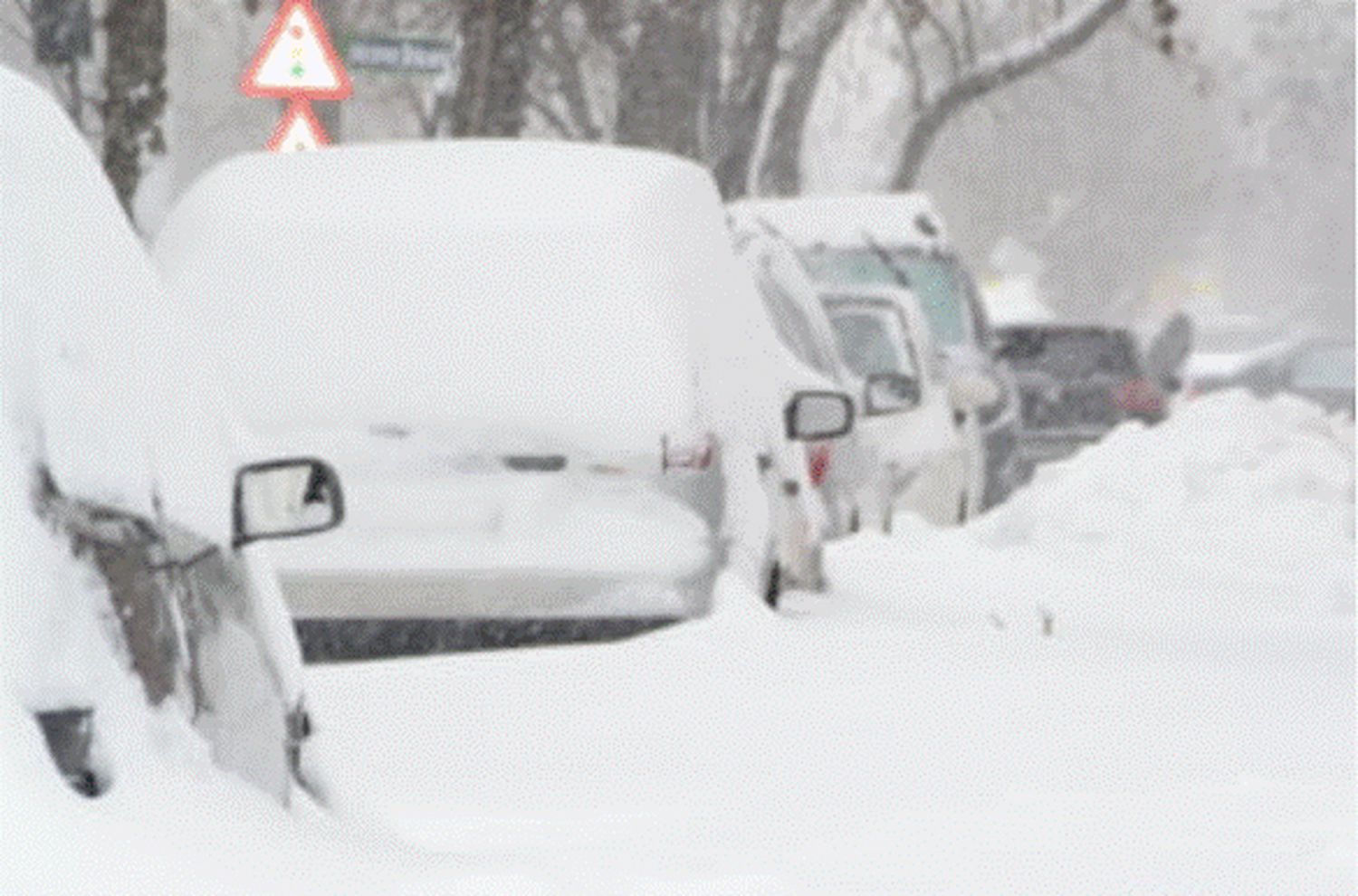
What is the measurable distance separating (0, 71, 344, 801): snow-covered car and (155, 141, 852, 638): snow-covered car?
3642 millimetres

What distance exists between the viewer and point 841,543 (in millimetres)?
16719

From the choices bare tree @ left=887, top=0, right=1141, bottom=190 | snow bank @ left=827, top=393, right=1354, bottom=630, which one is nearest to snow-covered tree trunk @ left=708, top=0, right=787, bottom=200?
bare tree @ left=887, top=0, right=1141, bottom=190

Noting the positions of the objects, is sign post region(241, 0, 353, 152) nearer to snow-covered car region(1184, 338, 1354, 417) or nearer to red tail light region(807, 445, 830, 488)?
red tail light region(807, 445, 830, 488)

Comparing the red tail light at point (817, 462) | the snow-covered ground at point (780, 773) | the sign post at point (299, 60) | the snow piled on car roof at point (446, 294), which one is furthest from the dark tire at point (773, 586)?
the sign post at point (299, 60)

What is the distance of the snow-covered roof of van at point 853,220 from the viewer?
2338 cm

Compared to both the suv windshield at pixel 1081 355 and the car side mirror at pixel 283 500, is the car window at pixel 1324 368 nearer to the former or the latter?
the suv windshield at pixel 1081 355

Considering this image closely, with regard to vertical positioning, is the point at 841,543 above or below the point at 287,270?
below

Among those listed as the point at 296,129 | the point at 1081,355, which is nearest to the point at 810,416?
the point at 296,129

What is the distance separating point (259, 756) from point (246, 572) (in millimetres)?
330

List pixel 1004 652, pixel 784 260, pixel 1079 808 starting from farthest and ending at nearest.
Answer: pixel 784 260
pixel 1004 652
pixel 1079 808

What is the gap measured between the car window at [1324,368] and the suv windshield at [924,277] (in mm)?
17475

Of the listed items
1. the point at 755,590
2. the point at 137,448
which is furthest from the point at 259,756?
the point at 755,590

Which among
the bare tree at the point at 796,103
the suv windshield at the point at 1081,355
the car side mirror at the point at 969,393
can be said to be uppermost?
the car side mirror at the point at 969,393

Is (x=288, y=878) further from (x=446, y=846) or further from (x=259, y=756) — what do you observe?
(x=446, y=846)
